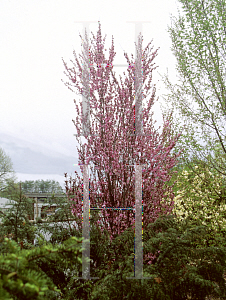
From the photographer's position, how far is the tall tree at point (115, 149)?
2.98 m

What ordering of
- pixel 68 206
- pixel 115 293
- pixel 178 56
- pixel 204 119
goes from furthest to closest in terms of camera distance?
pixel 178 56, pixel 204 119, pixel 68 206, pixel 115 293

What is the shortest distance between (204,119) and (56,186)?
104 inches

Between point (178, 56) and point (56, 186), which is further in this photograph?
point (178, 56)

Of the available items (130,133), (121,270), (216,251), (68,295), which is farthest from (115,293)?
(130,133)

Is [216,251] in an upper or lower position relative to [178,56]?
lower

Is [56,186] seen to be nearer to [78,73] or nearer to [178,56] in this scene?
[78,73]

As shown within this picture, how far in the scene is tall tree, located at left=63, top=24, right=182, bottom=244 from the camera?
9.77 ft

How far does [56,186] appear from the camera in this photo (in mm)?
2959

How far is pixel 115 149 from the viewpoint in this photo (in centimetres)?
301

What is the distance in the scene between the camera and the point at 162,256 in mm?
2006

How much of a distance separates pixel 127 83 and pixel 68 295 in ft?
7.93

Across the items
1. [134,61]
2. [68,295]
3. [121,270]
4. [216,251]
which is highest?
[134,61]

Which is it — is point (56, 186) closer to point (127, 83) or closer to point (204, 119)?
point (127, 83)

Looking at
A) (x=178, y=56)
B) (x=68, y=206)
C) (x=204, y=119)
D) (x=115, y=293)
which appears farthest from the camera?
(x=178, y=56)
